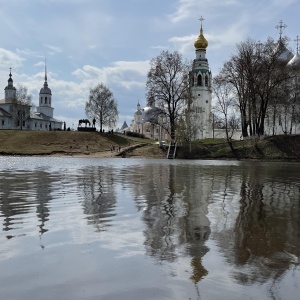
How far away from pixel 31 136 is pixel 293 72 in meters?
39.9

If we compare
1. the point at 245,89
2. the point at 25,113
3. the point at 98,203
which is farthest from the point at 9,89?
the point at 98,203

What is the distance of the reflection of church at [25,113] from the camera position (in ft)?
313

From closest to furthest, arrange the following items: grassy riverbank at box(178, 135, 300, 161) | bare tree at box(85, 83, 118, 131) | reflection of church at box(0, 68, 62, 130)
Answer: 1. grassy riverbank at box(178, 135, 300, 161)
2. bare tree at box(85, 83, 118, 131)
3. reflection of church at box(0, 68, 62, 130)

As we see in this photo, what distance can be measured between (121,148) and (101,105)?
2752 cm

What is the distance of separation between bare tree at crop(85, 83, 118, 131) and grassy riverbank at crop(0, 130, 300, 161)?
50.5ft

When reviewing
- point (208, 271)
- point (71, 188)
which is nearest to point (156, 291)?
point (208, 271)

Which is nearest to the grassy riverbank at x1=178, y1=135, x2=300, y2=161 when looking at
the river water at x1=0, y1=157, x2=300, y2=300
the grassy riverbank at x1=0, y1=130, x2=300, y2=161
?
the grassy riverbank at x1=0, y1=130, x2=300, y2=161

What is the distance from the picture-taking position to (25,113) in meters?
99.9

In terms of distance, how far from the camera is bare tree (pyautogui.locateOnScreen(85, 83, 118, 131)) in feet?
278

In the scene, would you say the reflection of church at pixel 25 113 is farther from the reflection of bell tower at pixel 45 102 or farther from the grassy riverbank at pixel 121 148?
the grassy riverbank at pixel 121 148

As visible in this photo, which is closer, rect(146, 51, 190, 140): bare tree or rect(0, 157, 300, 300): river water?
rect(0, 157, 300, 300): river water

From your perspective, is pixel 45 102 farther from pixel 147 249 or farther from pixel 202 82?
pixel 147 249

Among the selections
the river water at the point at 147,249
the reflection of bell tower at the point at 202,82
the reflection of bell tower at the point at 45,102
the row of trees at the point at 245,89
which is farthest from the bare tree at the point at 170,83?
the reflection of bell tower at the point at 45,102

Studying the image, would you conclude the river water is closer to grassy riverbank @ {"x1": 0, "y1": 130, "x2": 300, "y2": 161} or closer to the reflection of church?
grassy riverbank @ {"x1": 0, "y1": 130, "x2": 300, "y2": 161}
